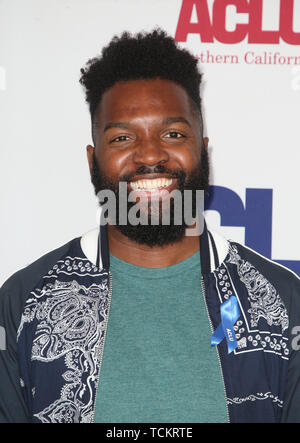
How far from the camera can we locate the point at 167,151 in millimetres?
1473

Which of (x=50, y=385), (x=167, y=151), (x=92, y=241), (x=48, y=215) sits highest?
(x=167, y=151)

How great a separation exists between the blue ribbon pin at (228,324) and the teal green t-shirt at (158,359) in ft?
0.09

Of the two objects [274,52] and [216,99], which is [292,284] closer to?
[216,99]

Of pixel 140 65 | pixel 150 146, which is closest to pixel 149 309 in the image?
pixel 150 146

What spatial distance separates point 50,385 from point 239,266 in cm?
62

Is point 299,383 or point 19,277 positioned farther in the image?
point 19,277

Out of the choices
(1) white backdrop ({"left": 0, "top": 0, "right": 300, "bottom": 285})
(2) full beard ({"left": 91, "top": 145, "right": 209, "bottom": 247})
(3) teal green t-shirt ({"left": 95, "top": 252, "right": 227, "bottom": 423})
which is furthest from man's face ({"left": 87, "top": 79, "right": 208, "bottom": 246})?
(1) white backdrop ({"left": 0, "top": 0, "right": 300, "bottom": 285})

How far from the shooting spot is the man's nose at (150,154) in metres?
1.46

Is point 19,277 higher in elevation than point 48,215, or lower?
lower

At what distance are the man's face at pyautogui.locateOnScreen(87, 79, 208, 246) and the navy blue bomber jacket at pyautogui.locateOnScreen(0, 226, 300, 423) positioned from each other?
182 millimetres

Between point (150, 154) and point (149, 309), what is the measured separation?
42 centimetres

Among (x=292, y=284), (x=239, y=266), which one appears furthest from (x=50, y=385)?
(x=292, y=284)
